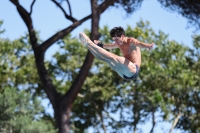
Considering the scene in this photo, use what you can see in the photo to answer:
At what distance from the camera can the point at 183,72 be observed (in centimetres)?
2280

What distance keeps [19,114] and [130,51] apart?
10165mm

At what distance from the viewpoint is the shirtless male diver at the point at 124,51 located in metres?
6.12

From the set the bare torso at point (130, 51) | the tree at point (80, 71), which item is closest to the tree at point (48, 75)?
the tree at point (80, 71)

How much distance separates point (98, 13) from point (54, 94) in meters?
2.81

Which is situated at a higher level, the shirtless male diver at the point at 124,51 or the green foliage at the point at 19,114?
the green foliage at the point at 19,114

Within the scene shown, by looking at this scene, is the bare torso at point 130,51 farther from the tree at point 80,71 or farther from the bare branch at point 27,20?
the bare branch at point 27,20

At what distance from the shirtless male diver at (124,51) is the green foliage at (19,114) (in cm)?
944

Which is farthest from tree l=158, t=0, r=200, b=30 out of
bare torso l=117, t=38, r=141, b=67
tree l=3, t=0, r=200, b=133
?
bare torso l=117, t=38, r=141, b=67

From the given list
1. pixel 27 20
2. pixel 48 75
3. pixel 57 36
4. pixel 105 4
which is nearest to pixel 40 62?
pixel 48 75

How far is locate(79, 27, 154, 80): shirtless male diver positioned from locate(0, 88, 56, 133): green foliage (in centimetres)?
944

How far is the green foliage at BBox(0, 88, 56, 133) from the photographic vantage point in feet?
50.6

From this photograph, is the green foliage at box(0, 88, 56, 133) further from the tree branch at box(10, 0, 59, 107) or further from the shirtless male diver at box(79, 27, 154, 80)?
the shirtless male diver at box(79, 27, 154, 80)

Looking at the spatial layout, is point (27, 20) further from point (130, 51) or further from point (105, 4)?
point (130, 51)

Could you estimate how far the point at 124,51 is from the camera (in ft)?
20.8
